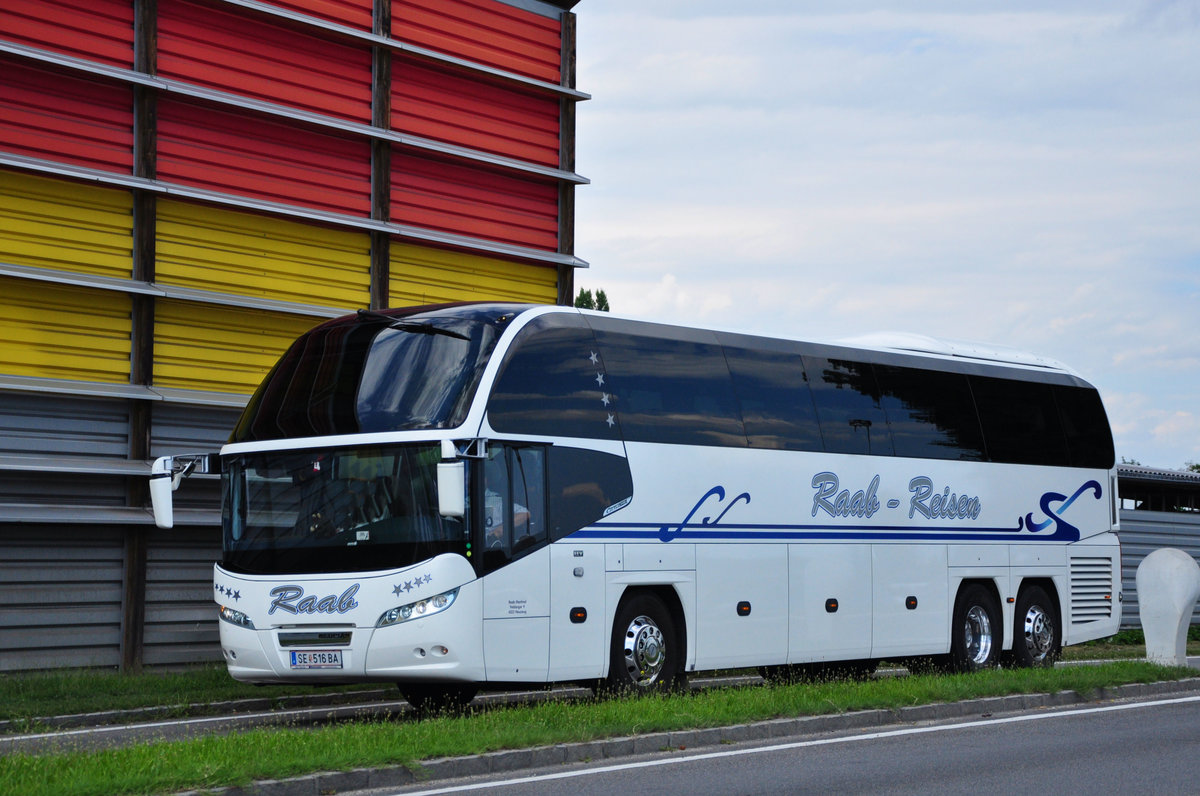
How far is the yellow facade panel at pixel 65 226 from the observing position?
1753 centimetres

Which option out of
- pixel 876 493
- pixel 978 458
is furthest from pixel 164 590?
pixel 978 458

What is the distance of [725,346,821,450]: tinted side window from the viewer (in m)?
16.0

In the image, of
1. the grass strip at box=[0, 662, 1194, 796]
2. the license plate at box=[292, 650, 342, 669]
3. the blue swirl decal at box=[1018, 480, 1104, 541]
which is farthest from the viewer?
the blue swirl decal at box=[1018, 480, 1104, 541]

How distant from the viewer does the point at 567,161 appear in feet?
76.6

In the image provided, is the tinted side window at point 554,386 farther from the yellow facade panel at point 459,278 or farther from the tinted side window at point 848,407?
the yellow facade panel at point 459,278

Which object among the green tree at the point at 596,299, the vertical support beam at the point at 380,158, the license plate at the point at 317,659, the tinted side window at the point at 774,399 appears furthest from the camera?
the green tree at the point at 596,299

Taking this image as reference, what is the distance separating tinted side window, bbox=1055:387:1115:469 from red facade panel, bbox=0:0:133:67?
12851 millimetres

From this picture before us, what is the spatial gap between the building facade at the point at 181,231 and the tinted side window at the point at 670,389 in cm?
655

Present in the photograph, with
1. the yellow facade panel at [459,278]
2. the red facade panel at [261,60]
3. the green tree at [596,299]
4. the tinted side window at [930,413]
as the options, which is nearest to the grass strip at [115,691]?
the yellow facade panel at [459,278]

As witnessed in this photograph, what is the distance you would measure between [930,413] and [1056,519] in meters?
2.79

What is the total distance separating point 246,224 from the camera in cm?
1970

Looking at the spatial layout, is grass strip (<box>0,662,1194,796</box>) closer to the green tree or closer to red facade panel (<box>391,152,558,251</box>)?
red facade panel (<box>391,152,558,251</box>)

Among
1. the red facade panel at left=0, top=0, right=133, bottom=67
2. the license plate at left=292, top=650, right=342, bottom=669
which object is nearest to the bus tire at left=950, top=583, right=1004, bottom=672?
the license plate at left=292, top=650, right=342, bottom=669

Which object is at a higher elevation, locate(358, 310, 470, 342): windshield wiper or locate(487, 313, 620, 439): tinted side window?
locate(358, 310, 470, 342): windshield wiper
